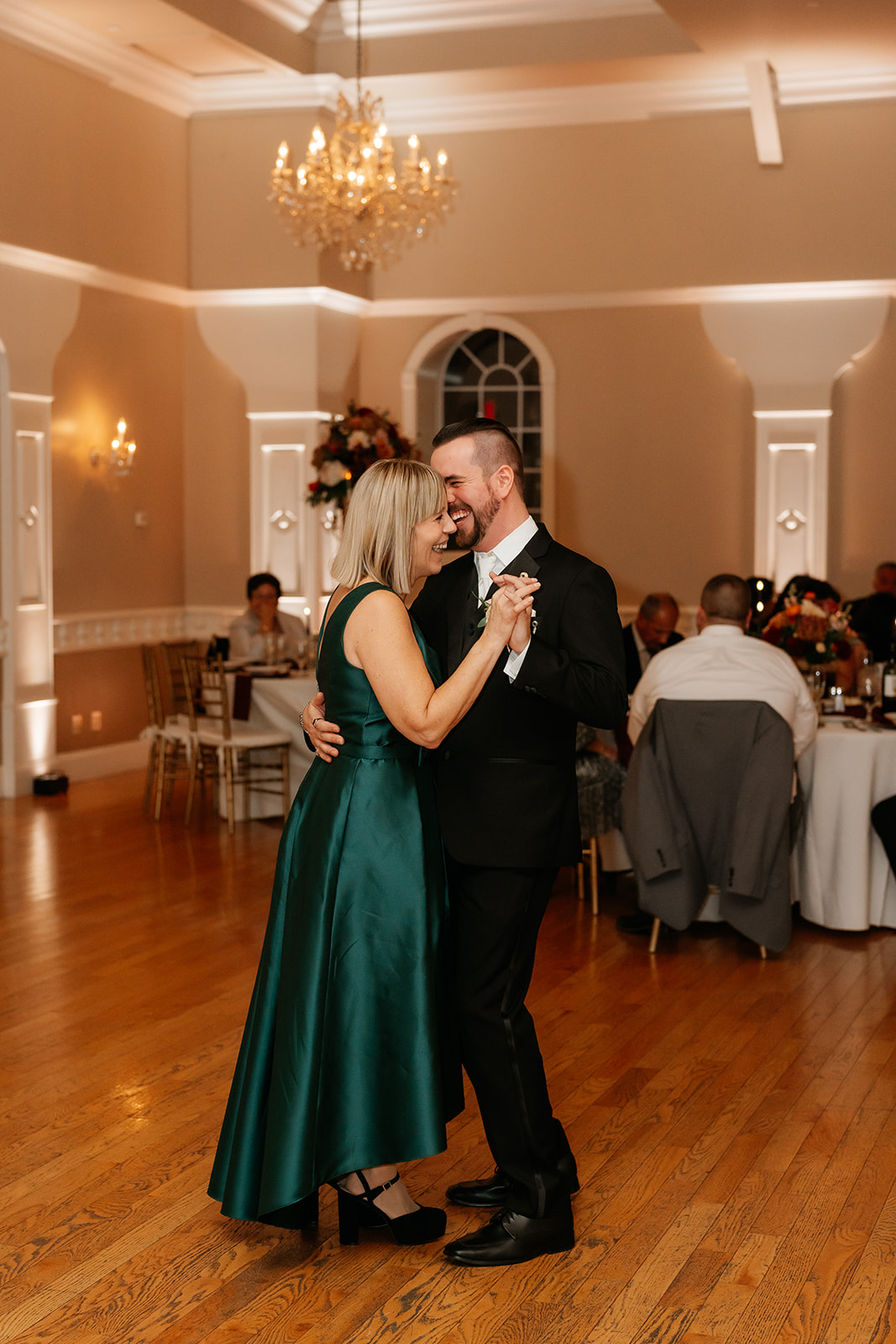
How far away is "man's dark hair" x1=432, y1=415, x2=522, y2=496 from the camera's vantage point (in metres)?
3.15

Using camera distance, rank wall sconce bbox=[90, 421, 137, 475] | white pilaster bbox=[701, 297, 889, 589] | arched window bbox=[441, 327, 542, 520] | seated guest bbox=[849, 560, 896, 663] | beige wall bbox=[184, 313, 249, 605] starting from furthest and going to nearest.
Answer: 1. arched window bbox=[441, 327, 542, 520]
2. beige wall bbox=[184, 313, 249, 605]
3. white pilaster bbox=[701, 297, 889, 589]
4. wall sconce bbox=[90, 421, 137, 475]
5. seated guest bbox=[849, 560, 896, 663]

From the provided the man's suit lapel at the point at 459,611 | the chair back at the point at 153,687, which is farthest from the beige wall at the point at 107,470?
the man's suit lapel at the point at 459,611

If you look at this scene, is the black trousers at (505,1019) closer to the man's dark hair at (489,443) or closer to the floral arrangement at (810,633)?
the man's dark hair at (489,443)

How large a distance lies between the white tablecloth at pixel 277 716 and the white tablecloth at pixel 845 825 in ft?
10.9

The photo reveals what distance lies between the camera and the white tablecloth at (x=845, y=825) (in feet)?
20.0

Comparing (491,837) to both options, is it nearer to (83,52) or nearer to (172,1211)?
(172,1211)

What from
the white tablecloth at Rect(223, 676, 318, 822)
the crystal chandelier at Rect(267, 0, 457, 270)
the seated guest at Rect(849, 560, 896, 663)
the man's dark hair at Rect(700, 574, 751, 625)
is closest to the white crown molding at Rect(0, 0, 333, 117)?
the crystal chandelier at Rect(267, 0, 457, 270)

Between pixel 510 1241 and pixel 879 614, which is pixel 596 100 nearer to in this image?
pixel 879 614

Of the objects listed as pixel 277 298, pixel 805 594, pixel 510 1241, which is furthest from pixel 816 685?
pixel 277 298

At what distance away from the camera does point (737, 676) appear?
18.8 ft

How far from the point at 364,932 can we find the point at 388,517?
0.90 m

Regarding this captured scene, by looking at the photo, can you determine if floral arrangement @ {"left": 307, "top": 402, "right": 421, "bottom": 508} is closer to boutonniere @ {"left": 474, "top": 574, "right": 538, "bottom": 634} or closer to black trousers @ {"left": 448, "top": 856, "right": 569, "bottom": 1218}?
boutonniere @ {"left": 474, "top": 574, "right": 538, "bottom": 634}

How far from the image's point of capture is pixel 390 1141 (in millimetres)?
3119

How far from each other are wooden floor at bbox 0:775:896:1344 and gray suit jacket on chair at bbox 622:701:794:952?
0.25m
